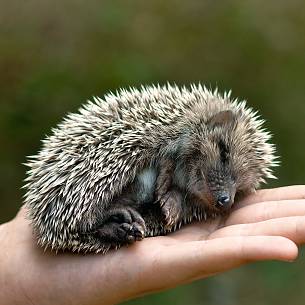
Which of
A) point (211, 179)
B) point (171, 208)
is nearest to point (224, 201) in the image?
point (211, 179)

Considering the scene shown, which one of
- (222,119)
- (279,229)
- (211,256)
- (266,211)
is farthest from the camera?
(222,119)

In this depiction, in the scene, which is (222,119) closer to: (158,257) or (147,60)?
(158,257)

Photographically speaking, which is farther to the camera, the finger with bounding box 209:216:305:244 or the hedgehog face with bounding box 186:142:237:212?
the hedgehog face with bounding box 186:142:237:212

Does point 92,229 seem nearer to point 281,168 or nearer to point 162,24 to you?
point 281,168

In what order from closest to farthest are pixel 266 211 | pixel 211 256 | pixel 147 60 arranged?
1. pixel 211 256
2. pixel 266 211
3. pixel 147 60

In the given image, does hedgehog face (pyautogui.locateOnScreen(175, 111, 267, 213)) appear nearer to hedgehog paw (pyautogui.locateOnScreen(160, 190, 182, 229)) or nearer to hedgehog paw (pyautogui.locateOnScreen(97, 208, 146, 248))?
hedgehog paw (pyautogui.locateOnScreen(160, 190, 182, 229))

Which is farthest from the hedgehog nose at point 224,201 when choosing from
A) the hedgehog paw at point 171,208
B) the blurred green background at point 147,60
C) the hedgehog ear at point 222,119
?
the blurred green background at point 147,60

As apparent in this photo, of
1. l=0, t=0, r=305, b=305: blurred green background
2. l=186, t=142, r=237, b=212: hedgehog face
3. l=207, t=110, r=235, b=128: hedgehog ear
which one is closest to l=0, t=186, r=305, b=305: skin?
l=186, t=142, r=237, b=212: hedgehog face

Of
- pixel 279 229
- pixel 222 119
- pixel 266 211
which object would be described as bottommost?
pixel 279 229

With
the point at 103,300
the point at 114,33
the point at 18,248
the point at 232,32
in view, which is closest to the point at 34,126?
the point at 114,33
